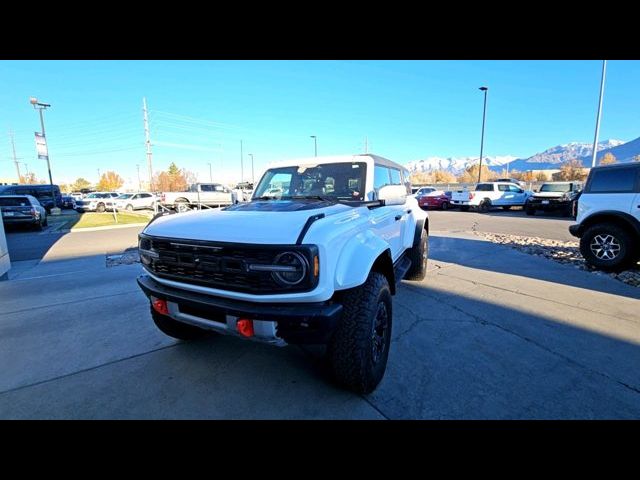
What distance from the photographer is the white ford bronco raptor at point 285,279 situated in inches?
73.7

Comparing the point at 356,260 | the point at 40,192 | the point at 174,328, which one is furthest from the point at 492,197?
the point at 40,192

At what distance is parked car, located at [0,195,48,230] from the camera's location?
1259 cm

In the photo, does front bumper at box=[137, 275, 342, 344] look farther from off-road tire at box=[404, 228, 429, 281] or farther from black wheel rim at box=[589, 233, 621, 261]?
black wheel rim at box=[589, 233, 621, 261]

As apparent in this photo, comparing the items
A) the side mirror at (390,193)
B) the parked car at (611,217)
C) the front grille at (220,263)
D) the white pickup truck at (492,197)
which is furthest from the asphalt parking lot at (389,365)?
the white pickup truck at (492,197)

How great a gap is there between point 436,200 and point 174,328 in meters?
21.3

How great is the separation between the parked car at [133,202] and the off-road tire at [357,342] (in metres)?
26.8

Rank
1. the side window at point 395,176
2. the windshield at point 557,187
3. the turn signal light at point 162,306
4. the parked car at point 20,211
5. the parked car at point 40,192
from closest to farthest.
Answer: the turn signal light at point 162,306 < the side window at point 395,176 < the parked car at point 20,211 < the windshield at point 557,187 < the parked car at point 40,192

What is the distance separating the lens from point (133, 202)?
25.2 m

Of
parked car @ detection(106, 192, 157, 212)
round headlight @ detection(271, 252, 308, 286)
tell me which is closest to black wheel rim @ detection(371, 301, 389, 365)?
round headlight @ detection(271, 252, 308, 286)

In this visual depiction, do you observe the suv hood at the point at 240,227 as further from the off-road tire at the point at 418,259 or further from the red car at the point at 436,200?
the red car at the point at 436,200

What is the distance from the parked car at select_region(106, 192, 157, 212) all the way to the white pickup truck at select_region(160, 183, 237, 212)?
4983 millimetres
